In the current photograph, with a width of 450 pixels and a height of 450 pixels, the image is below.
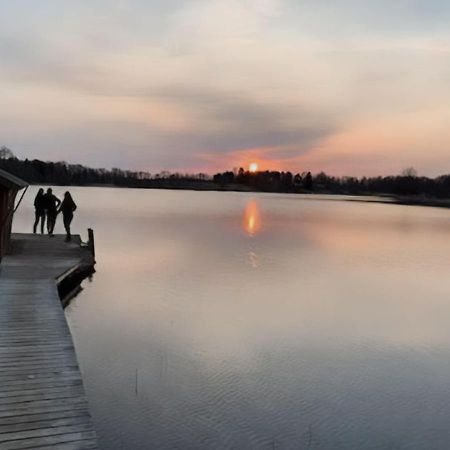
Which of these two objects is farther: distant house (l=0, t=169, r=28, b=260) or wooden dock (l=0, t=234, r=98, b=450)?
distant house (l=0, t=169, r=28, b=260)

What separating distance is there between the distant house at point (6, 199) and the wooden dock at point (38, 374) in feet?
7.29

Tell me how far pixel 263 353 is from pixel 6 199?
28.2ft

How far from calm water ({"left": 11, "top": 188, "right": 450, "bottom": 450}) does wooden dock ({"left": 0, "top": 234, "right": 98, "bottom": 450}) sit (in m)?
0.96

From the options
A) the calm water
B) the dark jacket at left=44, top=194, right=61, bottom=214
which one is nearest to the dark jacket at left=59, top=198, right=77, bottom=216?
the dark jacket at left=44, top=194, right=61, bottom=214

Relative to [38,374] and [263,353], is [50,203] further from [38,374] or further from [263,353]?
[38,374]

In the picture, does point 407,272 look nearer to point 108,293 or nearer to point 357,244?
point 357,244

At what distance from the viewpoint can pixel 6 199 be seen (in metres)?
14.0

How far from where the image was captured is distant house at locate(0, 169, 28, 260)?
43.5 ft

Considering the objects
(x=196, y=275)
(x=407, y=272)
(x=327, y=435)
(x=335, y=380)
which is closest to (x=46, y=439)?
(x=327, y=435)

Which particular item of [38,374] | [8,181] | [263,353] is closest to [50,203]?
[8,181]

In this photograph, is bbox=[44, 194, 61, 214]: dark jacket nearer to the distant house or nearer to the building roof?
the distant house

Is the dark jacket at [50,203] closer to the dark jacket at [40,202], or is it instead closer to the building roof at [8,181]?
the dark jacket at [40,202]

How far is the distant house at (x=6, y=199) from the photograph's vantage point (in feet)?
43.5

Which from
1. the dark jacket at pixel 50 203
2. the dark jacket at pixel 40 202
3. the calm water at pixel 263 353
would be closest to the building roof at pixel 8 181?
the calm water at pixel 263 353
